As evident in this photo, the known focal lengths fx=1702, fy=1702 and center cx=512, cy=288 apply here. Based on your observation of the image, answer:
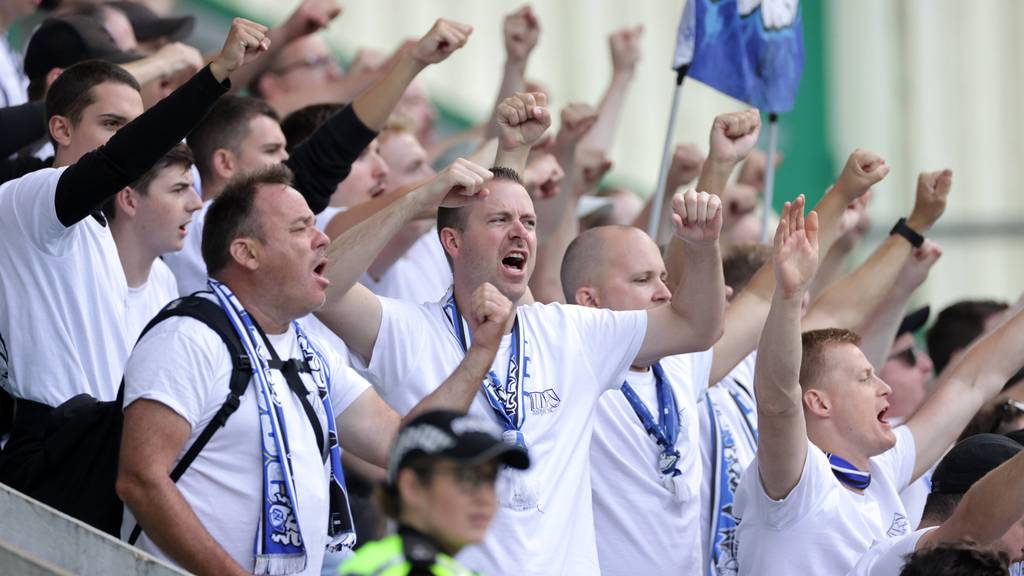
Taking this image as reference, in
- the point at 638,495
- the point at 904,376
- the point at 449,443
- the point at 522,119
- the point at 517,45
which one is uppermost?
the point at 449,443

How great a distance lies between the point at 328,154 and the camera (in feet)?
16.3

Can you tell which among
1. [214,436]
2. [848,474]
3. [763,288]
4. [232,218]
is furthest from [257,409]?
[763,288]

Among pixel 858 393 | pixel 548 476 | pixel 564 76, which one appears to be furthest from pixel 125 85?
pixel 564 76

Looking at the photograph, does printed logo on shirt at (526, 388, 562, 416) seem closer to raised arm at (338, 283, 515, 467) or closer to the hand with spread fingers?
raised arm at (338, 283, 515, 467)

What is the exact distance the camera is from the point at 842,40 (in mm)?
14898

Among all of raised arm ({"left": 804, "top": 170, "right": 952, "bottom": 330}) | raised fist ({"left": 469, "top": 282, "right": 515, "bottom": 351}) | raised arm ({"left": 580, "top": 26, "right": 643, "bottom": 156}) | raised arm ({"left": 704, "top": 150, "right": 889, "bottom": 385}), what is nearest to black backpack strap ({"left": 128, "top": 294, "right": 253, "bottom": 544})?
raised fist ({"left": 469, "top": 282, "right": 515, "bottom": 351})

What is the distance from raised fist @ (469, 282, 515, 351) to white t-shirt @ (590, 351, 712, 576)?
36.4 inches

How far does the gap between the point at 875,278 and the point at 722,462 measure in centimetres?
103

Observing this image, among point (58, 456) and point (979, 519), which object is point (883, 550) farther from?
point (58, 456)

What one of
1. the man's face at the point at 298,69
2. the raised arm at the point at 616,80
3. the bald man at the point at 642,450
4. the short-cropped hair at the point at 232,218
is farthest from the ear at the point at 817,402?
the man's face at the point at 298,69

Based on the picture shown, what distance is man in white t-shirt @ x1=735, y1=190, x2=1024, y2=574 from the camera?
412cm

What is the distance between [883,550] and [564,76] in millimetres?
9510

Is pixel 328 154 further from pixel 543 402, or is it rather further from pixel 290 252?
pixel 543 402

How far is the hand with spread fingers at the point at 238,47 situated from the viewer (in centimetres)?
407
